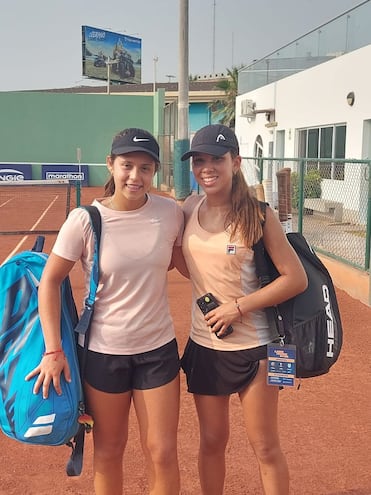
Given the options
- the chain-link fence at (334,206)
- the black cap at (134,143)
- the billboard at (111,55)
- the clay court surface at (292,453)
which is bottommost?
the clay court surface at (292,453)

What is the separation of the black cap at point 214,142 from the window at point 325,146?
38.7 feet

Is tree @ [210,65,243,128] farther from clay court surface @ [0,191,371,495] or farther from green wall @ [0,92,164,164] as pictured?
clay court surface @ [0,191,371,495]

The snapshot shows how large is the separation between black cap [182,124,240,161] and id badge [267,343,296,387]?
89 cm

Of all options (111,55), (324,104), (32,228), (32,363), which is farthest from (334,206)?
(111,55)

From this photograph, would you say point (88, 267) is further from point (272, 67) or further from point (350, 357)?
point (272, 67)

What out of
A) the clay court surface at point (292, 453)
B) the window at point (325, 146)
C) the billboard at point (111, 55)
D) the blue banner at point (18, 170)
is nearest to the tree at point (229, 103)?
the blue banner at point (18, 170)

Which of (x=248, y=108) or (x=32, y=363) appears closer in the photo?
(x=32, y=363)

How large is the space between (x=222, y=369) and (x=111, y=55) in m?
62.5

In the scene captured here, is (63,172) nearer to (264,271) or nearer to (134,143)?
(134,143)

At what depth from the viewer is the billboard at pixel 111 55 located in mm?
59719

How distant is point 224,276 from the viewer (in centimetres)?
253

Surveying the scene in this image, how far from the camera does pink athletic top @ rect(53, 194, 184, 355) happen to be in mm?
2420

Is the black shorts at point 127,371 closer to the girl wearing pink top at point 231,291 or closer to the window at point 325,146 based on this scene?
the girl wearing pink top at point 231,291

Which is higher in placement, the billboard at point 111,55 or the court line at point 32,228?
the billboard at point 111,55
